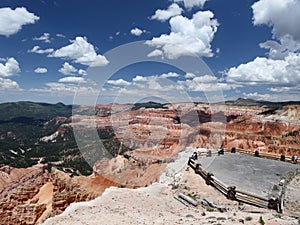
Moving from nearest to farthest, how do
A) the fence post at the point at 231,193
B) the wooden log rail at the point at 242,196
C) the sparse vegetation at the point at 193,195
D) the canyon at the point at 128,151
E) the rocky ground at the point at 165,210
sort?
the rocky ground at the point at 165,210, the wooden log rail at the point at 242,196, the fence post at the point at 231,193, the sparse vegetation at the point at 193,195, the canyon at the point at 128,151

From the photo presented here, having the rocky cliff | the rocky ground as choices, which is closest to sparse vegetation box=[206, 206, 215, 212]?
the rocky ground

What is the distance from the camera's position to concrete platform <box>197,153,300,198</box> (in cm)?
1247

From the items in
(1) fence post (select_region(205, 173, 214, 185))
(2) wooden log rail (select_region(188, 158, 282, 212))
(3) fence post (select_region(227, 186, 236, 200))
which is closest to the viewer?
(2) wooden log rail (select_region(188, 158, 282, 212))

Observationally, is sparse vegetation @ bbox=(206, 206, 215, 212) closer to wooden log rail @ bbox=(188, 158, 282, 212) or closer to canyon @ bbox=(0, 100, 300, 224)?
wooden log rail @ bbox=(188, 158, 282, 212)

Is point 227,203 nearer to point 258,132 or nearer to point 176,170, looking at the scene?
point 176,170

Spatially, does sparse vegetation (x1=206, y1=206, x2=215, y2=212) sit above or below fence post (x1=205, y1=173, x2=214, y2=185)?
below

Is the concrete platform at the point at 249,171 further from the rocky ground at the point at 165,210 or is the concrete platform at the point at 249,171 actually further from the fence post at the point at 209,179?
the rocky ground at the point at 165,210

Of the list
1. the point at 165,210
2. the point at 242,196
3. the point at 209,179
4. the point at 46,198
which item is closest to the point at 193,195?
the point at 209,179

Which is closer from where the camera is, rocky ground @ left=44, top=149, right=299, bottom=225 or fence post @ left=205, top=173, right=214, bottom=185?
rocky ground @ left=44, top=149, right=299, bottom=225

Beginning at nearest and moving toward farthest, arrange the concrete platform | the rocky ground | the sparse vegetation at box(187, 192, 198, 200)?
the rocky ground
the sparse vegetation at box(187, 192, 198, 200)
the concrete platform

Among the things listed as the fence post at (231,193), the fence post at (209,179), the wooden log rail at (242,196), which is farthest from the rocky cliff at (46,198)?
the fence post at (231,193)

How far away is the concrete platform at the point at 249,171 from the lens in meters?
12.5

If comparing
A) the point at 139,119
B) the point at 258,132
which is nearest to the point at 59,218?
the point at 258,132

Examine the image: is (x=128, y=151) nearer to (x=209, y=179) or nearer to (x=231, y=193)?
(x=209, y=179)
